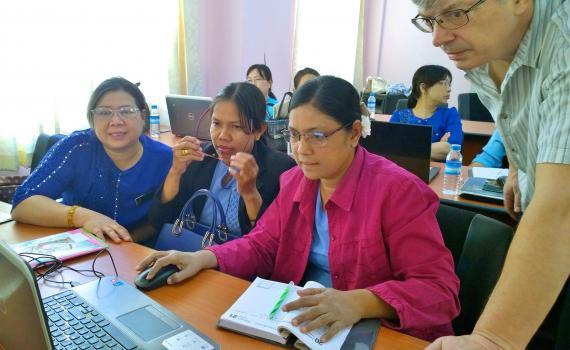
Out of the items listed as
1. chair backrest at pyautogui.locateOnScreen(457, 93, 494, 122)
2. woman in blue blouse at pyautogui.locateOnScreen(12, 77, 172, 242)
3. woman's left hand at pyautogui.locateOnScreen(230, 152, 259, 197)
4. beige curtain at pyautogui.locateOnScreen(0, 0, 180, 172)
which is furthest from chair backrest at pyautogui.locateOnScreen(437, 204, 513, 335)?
chair backrest at pyautogui.locateOnScreen(457, 93, 494, 122)

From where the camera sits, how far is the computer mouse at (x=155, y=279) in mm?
1050

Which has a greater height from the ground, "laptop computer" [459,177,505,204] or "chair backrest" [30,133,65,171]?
"chair backrest" [30,133,65,171]

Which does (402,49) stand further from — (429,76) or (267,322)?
(267,322)

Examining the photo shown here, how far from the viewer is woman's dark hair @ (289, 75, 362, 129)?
4.03 ft

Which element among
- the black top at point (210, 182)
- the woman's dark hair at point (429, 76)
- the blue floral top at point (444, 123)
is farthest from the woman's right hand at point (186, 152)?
the woman's dark hair at point (429, 76)

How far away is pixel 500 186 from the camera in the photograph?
6.43 ft

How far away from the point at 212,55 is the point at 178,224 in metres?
3.15

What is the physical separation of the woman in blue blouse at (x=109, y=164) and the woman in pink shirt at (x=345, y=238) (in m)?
0.70

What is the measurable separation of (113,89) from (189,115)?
1.22 m

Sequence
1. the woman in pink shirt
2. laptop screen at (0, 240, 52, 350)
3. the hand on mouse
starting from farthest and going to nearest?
the hand on mouse → the woman in pink shirt → laptop screen at (0, 240, 52, 350)

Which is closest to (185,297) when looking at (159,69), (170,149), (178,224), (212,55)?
(178,224)

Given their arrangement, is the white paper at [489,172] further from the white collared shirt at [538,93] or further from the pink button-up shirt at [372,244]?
the pink button-up shirt at [372,244]

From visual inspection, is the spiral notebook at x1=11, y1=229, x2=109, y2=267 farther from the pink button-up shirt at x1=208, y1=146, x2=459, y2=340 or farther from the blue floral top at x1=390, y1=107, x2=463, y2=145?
the blue floral top at x1=390, y1=107, x2=463, y2=145

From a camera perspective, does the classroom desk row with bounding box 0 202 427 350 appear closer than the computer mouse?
Yes
